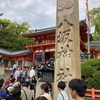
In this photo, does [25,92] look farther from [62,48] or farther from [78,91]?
[62,48]

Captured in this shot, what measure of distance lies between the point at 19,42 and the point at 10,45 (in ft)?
5.94

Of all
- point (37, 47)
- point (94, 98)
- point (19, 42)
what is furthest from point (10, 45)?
point (94, 98)

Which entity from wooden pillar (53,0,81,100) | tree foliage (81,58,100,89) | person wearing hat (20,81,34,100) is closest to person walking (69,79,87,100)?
person wearing hat (20,81,34,100)

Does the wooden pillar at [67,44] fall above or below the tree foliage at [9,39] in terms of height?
below

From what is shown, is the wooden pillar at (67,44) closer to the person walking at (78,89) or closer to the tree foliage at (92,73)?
the tree foliage at (92,73)

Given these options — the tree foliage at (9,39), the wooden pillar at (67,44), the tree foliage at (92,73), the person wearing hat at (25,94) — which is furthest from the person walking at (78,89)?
the tree foliage at (9,39)

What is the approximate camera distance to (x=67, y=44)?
6.22 m

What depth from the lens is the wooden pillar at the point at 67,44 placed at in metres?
5.95

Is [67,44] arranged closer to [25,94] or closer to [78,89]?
[25,94]

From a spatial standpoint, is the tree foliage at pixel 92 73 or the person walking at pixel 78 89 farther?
the tree foliage at pixel 92 73

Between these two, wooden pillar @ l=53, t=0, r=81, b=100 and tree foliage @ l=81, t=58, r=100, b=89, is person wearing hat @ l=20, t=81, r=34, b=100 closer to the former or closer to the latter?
wooden pillar @ l=53, t=0, r=81, b=100

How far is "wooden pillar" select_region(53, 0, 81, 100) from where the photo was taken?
5.95 metres

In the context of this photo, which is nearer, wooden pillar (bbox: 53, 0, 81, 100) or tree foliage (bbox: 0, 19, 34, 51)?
wooden pillar (bbox: 53, 0, 81, 100)

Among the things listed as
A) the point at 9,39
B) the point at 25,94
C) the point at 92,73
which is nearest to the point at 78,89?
the point at 25,94
